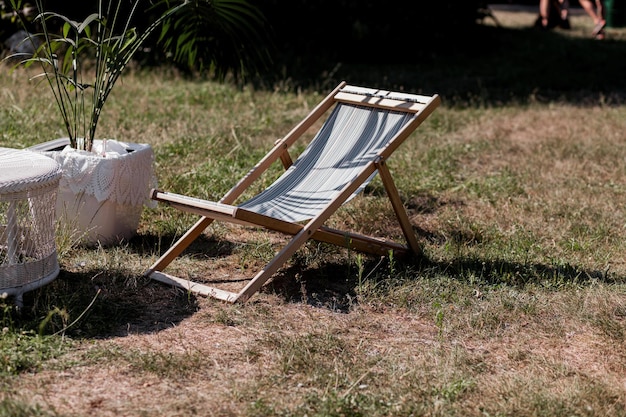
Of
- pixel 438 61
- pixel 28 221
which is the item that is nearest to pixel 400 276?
pixel 28 221

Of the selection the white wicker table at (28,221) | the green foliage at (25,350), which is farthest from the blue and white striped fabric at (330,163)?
the green foliage at (25,350)

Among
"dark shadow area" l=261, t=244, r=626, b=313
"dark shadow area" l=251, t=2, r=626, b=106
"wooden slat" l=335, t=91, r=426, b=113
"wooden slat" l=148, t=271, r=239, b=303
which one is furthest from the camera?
"dark shadow area" l=251, t=2, r=626, b=106

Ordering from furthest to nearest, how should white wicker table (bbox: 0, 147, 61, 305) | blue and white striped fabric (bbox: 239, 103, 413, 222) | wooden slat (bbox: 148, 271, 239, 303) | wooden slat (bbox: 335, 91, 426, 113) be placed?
wooden slat (bbox: 335, 91, 426, 113)
blue and white striped fabric (bbox: 239, 103, 413, 222)
wooden slat (bbox: 148, 271, 239, 303)
white wicker table (bbox: 0, 147, 61, 305)

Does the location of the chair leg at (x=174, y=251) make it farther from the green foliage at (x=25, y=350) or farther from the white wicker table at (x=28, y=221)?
the green foliage at (x=25, y=350)

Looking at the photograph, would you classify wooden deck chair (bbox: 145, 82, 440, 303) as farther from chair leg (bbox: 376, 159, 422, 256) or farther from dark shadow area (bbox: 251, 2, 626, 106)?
dark shadow area (bbox: 251, 2, 626, 106)

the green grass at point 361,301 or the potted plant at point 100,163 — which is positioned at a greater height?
the potted plant at point 100,163

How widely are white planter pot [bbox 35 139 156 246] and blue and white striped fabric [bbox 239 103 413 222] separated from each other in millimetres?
671

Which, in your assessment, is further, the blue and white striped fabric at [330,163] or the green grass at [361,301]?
the blue and white striped fabric at [330,163]

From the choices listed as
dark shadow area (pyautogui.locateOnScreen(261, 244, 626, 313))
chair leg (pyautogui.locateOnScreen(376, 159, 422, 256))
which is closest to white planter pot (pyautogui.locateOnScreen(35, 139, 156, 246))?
dark shadow area (pyautogui.locateOnScreen(261, 244, 626, 313))

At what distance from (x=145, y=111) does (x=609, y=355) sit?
5.13m

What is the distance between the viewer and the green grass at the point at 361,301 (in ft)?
11.4

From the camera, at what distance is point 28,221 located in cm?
412

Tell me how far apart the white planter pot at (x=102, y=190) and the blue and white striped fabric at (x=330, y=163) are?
26.4 inches

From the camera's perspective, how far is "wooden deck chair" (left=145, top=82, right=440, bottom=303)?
14.6ft
